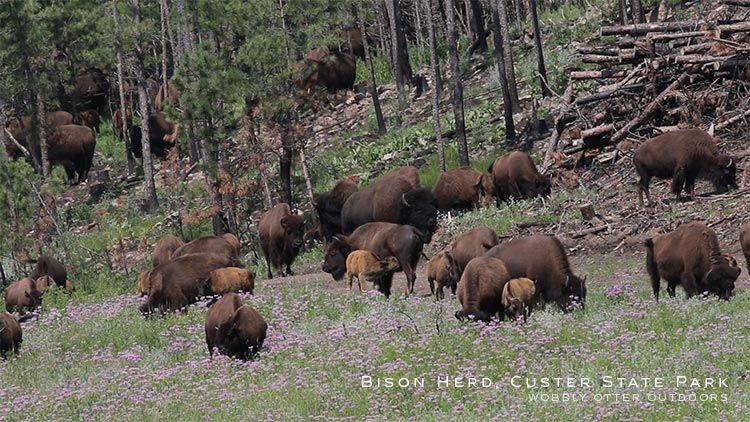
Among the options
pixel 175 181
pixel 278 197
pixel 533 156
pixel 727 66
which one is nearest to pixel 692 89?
pixel 727 66

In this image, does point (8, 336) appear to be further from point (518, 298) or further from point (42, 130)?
point (42, 130)

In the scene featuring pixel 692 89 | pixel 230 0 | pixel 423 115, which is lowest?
pixel 423 115

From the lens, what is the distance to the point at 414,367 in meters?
14.4

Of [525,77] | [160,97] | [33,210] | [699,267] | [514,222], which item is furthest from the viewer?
[160,97]

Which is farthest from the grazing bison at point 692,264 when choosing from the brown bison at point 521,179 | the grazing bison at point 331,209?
the grazing bison at point 331,209

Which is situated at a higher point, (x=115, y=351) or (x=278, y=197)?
(x=115, y=351)

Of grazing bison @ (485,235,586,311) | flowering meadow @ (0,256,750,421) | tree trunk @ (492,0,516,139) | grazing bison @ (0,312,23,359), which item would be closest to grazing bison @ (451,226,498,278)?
flowering meadow @ (0,256,750,421)

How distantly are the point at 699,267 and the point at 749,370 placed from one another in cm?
428

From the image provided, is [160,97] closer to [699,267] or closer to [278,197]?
[278,197]

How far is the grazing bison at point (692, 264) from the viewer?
16688 mm

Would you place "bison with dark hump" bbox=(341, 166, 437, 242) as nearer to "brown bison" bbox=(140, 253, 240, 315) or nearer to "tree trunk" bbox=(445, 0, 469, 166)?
"tree trunk" bbox=(445, 0, 469, 166)

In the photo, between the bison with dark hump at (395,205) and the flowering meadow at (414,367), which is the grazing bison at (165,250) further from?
the flowering meadow at (414,367)

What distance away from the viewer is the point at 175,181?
35.9m

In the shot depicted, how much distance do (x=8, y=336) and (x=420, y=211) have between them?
10123 millimetres
